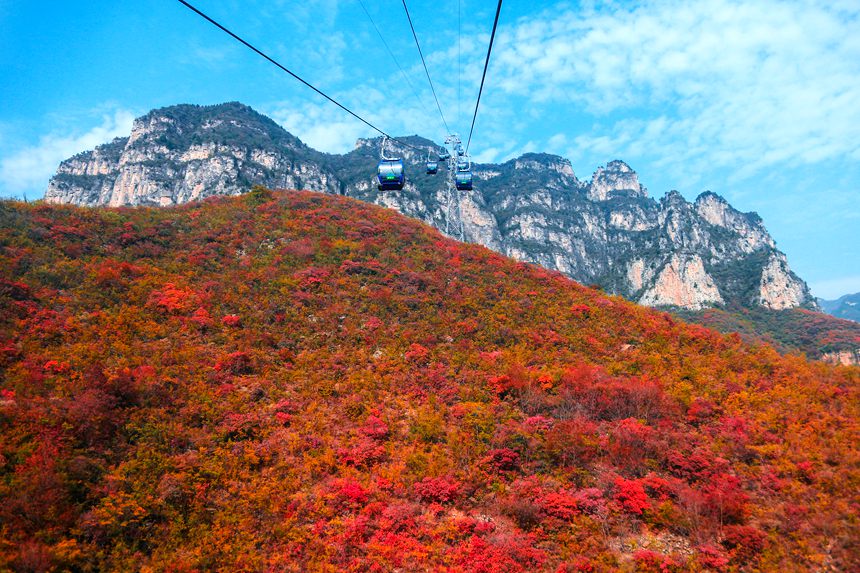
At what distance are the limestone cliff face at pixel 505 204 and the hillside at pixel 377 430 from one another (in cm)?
7738

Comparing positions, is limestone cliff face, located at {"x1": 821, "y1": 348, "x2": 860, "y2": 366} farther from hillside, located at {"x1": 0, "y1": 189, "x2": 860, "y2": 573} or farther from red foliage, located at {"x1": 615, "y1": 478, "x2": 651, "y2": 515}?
red foliage, located at {"x1": 615, "y1": 478, "x2": 651, "y2": 515}

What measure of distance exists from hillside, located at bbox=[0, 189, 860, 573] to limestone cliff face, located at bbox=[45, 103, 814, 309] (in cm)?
7738

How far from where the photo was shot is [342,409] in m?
17.2

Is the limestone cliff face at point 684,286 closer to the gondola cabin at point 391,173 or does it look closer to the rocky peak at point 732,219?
the rocky peak at point 732,219

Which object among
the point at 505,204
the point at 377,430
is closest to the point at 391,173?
the point at 377,430

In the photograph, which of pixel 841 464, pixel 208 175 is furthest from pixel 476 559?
pixel 208 175

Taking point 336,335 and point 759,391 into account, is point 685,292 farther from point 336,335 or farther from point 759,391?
point 336,335

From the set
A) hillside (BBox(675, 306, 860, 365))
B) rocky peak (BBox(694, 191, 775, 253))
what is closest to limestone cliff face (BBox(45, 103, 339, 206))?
hillside (BBox(675, 306, 860, 365))

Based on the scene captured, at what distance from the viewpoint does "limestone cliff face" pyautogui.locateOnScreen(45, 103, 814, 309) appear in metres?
120

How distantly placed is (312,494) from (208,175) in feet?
412

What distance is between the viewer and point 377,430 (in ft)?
51.1

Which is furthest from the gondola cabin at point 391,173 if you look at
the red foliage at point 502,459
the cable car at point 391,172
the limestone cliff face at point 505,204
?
the limestone cliff face at point 505,204

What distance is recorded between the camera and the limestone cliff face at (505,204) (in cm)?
12019

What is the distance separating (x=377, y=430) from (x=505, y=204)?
169 metres
